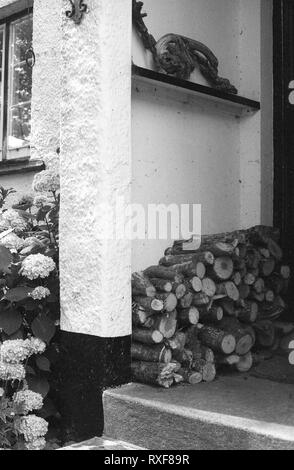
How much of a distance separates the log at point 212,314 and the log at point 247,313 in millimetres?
214

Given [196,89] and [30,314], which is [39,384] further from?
[196,89]

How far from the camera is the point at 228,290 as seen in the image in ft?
11.7

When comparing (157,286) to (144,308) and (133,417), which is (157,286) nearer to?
(144,308)

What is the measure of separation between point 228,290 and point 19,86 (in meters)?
2.90

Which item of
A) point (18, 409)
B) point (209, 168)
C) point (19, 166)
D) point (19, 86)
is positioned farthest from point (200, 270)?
point (19, 86)

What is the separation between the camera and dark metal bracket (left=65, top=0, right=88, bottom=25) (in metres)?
3.18

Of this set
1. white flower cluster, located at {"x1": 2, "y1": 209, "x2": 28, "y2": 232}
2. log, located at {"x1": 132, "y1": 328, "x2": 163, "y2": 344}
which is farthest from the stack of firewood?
white flower cluster, located at {"x1": 2, "y1": 209, "x2": 28, "y2": 232}

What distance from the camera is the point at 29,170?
470 cm

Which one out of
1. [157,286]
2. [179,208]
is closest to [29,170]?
[179,208]

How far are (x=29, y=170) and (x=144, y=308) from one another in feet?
6.52

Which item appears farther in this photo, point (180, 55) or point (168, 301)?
point (180, 55)

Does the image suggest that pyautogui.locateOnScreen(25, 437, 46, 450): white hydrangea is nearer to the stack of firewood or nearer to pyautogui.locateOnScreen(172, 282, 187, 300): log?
the stack of firewood

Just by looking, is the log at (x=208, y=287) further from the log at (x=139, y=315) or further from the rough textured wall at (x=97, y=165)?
the rough textured wall at (x=97, y=165)

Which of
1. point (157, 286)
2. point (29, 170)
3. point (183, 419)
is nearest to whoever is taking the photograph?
point (183, 419)
